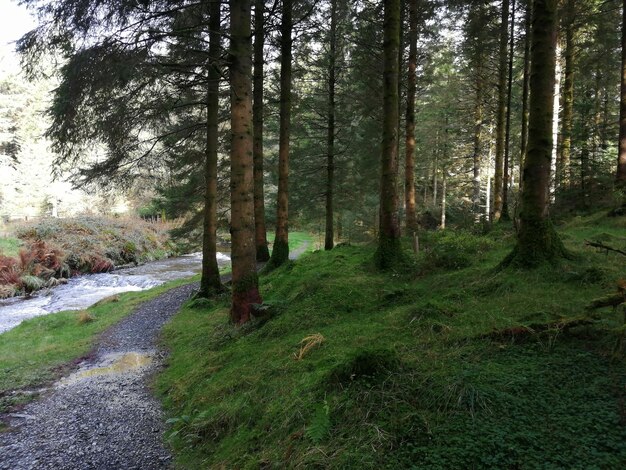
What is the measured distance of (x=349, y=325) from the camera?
484 cm

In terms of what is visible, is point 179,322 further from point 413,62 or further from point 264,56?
point 413,62

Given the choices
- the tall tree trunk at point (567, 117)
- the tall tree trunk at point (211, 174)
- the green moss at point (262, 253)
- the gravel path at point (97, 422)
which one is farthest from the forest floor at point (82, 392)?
the tall tree trunk at point (567, 117)

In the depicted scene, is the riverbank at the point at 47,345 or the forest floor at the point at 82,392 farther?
the riverbank at the point at 47,345

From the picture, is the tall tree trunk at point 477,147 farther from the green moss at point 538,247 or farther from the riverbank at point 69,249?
the riverbank at point 69,249

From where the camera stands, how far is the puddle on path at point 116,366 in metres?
6.48

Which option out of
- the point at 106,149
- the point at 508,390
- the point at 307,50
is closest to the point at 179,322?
the point at 106,149

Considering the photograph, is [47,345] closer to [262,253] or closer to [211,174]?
[211,174]

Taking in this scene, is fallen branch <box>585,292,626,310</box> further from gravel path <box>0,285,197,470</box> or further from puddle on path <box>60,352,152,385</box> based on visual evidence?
puddle on path <box>60,352,152,385</box>

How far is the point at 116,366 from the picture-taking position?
22.5 feet

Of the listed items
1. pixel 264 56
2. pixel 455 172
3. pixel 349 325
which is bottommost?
pixel 349 325

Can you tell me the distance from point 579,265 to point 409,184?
878cm

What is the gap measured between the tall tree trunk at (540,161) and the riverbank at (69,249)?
17.5 m

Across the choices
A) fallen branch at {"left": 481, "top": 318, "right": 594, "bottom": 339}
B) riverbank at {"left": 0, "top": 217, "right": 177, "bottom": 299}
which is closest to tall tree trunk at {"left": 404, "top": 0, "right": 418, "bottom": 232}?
fallen branch at {"left": 481, "top": 318, "right": 594, "bottom": 339}

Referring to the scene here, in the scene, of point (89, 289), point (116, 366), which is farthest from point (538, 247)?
point (89, 289)
